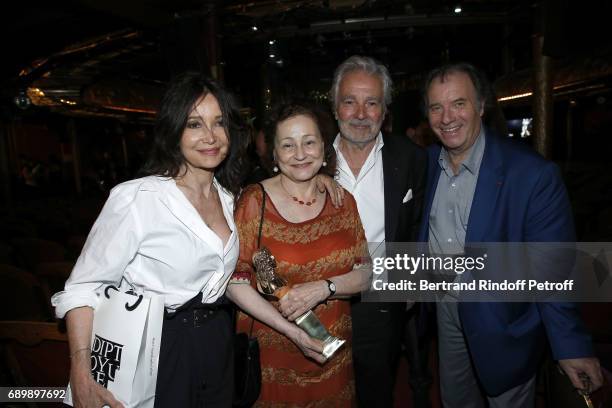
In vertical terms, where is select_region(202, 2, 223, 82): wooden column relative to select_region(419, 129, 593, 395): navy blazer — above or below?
above

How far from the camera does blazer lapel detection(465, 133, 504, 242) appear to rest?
1659mm

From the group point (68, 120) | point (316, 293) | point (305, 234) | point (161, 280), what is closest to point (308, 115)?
point (305, 234)

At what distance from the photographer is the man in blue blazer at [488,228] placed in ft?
5.16

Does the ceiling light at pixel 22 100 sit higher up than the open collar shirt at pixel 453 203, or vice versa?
the ceiling light at pixel 22 100

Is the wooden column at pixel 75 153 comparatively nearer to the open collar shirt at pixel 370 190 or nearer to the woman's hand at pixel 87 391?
the open collar shirt at pixel 370 190

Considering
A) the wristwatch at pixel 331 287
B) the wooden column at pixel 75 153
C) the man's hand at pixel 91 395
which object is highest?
the wooden column at pixel 75 153

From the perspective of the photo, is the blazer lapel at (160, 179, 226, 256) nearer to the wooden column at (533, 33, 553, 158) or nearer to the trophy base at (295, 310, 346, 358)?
the trophy base at (295, 310, 346, 358)

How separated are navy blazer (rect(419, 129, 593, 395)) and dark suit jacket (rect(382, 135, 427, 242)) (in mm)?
379

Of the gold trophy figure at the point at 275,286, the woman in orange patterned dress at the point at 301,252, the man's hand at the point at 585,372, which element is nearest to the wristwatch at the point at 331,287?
the woman in orange patterned dress at the point at 301,252

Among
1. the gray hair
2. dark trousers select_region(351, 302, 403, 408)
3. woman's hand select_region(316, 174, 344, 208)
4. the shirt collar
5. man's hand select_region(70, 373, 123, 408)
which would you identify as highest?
the gray hair

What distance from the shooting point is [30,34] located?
5.50 meters

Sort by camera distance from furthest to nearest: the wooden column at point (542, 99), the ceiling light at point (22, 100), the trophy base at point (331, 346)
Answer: the ceiling light at point (22, 100)
the wooden column at point (542, 99)
the trophy base at point (331, 346)

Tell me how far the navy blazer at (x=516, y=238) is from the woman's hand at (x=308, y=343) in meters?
0.70

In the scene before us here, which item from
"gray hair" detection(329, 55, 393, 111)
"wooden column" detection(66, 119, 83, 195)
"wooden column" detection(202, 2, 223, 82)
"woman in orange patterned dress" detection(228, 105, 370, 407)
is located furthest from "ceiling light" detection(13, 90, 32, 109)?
"woman in orange patterned dress" detection(228, 105, 370, 407)
